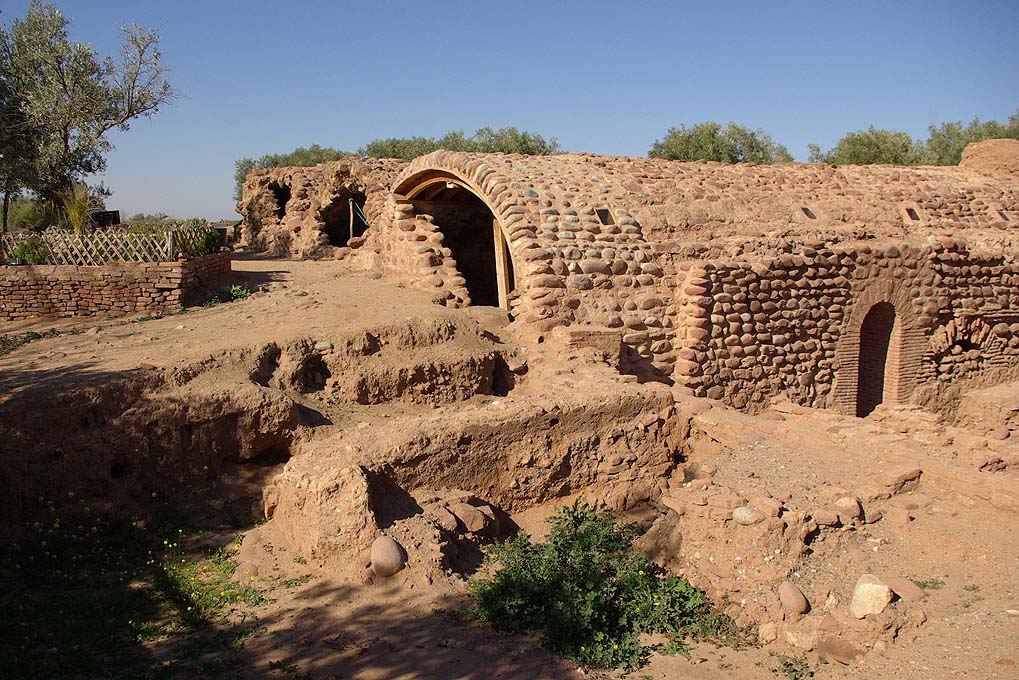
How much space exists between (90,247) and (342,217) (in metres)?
9.38

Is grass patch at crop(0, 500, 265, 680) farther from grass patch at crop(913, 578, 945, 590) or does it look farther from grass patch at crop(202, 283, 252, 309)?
grass patch at crop(202, 283, 252, 309)

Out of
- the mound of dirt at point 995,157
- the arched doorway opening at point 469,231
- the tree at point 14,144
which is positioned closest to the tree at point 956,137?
the mound of dirt at point 995,157

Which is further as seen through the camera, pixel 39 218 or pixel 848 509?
pixel 39 218

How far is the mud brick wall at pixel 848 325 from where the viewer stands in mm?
9969

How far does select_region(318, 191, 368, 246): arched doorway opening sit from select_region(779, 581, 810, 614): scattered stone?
626 inches

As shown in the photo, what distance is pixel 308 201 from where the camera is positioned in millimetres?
20062

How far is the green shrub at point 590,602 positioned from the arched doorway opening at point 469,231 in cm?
699

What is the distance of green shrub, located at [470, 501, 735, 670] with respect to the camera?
480 centimetres

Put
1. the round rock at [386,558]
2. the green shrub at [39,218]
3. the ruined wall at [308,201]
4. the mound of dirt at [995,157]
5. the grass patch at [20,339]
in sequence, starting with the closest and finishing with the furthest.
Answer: the round rock at [386,558], the grass patch at [20,339], the green shrub at [39,218], the mound of dirt at [995,157], the ruined wall at [308,201]

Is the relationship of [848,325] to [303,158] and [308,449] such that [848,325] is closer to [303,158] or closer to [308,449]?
[308,449]

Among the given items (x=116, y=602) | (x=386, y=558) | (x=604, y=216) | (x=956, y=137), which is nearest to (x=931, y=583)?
(x=386, y=558)

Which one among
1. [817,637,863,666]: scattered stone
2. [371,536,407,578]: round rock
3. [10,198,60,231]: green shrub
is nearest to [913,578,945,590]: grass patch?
[817,637,863,666]: scattered stone

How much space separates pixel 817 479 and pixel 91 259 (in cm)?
1046

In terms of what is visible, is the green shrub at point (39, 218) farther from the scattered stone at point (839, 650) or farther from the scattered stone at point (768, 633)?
the scattered stone at point (839, 650)
